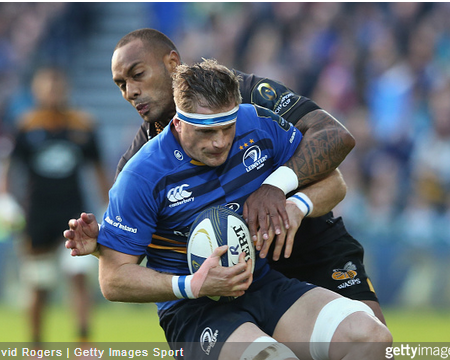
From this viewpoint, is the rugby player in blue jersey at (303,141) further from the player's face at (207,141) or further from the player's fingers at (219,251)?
the player's fingers at (219,251)

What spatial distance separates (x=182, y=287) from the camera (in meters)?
3.86

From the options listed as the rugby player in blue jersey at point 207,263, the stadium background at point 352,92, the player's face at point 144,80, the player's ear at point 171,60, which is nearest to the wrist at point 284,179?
the rugby player in blue jersey at point 207,263

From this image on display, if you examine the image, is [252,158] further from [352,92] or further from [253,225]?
[352,92]

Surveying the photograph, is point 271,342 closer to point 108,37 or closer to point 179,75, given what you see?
point 179,75

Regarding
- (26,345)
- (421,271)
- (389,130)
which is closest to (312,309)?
(26,345)

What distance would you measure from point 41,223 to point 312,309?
6.01 meters

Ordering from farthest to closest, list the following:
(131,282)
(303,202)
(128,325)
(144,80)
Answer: (128,325) < (144,80) < (303,202) < (131,282)

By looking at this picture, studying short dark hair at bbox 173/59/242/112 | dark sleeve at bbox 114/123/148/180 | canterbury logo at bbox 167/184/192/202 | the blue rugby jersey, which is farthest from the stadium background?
short dark hair at bbox 173/59/242/112

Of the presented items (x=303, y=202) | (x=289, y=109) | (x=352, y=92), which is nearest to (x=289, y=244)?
(x=303, y=202)

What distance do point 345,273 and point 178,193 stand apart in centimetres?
146

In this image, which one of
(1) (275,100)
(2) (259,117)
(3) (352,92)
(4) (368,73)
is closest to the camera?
(2) (259,117)

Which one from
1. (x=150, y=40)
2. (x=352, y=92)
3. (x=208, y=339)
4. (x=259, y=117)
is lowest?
(x=208, y=339)

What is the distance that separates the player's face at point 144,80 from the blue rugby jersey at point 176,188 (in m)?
0.56

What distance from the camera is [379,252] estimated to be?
1033cm
